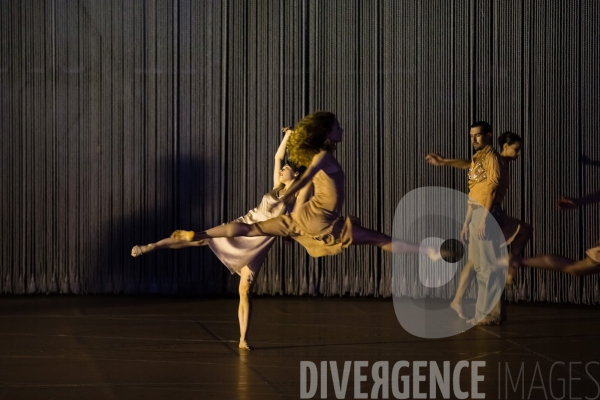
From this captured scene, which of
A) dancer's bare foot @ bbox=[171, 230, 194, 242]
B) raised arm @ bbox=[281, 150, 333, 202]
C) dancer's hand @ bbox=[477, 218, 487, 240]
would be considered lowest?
dancer's hand @ bbox=[477, 218, 487, 240]

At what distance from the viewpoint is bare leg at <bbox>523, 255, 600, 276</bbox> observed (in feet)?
16.1

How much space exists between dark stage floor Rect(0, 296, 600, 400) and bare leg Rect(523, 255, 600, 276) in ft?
2.05

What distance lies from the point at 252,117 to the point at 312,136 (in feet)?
12.1

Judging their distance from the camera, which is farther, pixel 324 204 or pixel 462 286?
pixel 462 286

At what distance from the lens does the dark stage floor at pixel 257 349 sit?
462 centimetres

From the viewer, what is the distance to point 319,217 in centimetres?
499

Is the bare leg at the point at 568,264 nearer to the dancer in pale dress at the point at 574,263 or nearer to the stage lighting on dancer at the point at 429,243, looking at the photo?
the dancer in pale dress at the point at 574,263

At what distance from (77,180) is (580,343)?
17.5ft

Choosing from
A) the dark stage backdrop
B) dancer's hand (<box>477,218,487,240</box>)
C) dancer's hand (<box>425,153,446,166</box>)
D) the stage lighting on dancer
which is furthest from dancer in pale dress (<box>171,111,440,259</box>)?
the dark stage backdrop

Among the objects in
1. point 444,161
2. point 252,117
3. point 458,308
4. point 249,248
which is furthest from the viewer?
point 252,117

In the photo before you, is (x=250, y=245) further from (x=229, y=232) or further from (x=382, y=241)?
(x=382, y=241)

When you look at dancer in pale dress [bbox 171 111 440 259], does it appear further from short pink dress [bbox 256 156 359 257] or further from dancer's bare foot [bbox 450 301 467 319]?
dancer's bare foot [bbox 450 301 467 319]

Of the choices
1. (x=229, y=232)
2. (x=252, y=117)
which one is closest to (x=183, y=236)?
(x=229, y=232)

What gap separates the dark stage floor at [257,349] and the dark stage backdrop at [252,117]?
1.87 ft
